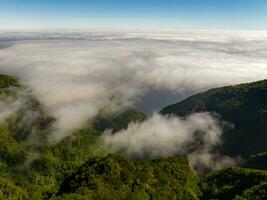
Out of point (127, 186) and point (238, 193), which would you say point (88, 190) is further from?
point (238, 193)

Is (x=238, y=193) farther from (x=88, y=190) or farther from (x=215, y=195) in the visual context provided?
(x=88, y=190)

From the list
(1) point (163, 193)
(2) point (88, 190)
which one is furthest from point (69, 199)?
(1) point (163, 193)

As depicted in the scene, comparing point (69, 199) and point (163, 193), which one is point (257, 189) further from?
point (69, 199)

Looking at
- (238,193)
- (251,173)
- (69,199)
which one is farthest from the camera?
(251,173)

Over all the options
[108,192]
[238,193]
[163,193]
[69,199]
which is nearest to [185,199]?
[163,193]

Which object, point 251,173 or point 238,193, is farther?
point 251,173

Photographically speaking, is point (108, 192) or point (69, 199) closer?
point (69, 199)

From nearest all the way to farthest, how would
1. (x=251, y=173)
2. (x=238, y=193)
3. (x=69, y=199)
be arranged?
(x=69, y=199), (x=238, y=193), (x=251, y=173)

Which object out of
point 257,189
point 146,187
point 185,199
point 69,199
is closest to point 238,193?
point 257,189
